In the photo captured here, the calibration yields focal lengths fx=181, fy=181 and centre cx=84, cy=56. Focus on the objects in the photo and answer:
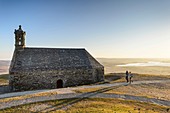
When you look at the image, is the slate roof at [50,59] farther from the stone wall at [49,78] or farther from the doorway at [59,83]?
the doorway at [59,83]

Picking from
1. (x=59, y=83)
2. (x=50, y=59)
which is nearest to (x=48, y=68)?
(x=50, y=59)

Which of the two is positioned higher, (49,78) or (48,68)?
(48,68)

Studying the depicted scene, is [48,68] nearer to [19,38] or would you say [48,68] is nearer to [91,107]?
[19,38]

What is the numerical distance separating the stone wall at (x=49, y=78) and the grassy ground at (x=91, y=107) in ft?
38.5

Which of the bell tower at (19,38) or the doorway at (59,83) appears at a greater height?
the bell tower at (19,38)

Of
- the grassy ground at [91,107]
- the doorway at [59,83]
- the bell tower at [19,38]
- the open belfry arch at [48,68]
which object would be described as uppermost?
the bell tower at [19,38]

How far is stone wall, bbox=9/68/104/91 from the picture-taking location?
2966cm

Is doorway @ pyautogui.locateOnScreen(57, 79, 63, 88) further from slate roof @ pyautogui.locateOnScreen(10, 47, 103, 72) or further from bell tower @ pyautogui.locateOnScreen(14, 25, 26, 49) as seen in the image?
bell tower @ pyautogui.locateOnScreen(14, 25, 26, 49)

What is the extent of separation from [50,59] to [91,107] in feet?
57.8

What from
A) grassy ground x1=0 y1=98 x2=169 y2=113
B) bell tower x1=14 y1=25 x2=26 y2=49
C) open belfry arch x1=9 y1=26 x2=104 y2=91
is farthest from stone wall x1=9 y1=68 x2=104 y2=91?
grassy ground x1=0 y1=98 x2=169 y2=113

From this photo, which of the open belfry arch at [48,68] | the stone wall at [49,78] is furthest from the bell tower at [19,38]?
the stone wall at [49,78]

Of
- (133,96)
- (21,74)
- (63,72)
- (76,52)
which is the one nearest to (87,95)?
(133,96)

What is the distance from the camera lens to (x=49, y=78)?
31.5 metres

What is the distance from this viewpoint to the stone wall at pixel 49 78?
1168 inches
